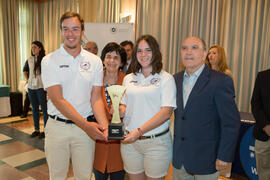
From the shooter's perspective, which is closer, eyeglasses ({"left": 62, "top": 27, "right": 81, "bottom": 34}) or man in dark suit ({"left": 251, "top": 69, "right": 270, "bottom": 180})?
eyeglasses ({"left": 62, "top": 27, "right": 81, "bottom": 34})

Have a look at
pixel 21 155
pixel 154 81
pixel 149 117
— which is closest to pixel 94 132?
pixel 149 117

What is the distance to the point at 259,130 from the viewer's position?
6.29ft

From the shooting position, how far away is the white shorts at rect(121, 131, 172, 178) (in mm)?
1512

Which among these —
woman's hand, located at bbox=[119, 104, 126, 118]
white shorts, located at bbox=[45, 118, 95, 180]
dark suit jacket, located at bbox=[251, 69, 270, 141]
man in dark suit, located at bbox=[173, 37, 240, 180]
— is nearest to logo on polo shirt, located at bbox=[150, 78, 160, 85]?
man in dark suit, located at bbox=[173, 37, 240, 180]

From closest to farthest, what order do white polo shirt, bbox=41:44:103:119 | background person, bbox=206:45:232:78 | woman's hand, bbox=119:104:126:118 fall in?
white polo shirt, bbox=41:44:103:119
woman's hand, bbox=119:104:126:118
background person, bbox=206:45:232:78

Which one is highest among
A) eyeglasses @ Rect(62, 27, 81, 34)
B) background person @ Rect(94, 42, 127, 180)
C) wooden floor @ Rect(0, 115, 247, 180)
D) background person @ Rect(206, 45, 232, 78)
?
eyeglasses @ Rect(62, 27, 81, 34)

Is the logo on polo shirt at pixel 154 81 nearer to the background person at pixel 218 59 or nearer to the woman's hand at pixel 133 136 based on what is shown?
the woman's hand at pixel 133 136

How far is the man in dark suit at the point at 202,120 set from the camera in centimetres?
135

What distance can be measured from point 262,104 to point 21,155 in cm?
335

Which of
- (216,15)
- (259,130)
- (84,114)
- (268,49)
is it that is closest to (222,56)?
(268,49)

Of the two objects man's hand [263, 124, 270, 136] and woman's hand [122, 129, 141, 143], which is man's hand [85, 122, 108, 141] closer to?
woman's hand [122, 129, 141, 143]

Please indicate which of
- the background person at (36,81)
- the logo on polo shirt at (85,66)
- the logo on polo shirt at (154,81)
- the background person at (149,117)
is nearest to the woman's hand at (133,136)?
the background person at (149,117)

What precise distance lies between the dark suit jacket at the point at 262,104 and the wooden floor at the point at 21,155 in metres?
1.21

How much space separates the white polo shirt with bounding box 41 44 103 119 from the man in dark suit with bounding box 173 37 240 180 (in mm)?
657
